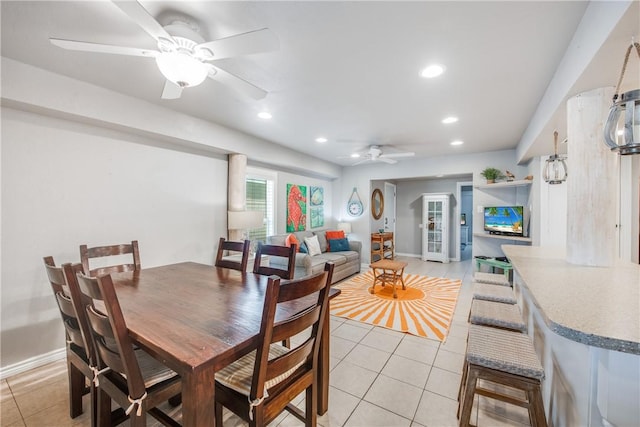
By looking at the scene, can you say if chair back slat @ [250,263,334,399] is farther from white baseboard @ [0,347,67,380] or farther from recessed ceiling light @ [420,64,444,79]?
white baseboard @ [0,347,67,380]

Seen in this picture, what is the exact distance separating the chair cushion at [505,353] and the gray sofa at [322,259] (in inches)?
111

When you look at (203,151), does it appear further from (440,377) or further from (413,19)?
(440,377)

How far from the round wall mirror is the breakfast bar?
16.3 feet

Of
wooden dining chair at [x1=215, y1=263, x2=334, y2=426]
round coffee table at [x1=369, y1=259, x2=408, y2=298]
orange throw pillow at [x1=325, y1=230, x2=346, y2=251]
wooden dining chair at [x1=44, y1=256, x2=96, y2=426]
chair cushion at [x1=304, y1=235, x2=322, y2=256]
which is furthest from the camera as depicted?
orange throw pillow at [x1=325, y1=230, x2=346, y2=251]

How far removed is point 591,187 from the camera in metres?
1.63

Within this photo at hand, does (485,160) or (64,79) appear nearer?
(64,79)

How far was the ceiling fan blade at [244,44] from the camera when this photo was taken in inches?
52.0

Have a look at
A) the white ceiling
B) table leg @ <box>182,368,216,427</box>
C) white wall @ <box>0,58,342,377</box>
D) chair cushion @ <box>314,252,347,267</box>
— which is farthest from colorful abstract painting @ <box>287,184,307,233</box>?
table leg @ <box>182,368,216,427</box>

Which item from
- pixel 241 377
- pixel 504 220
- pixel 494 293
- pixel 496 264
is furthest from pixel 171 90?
pixel 504 220

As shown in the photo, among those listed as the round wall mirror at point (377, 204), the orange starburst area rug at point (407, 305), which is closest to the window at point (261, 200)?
the orange starburst area rug at point (407, 305)

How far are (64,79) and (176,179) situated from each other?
1362 mm

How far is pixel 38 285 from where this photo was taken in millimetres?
2307

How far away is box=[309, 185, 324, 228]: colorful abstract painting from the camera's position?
597 centimetres

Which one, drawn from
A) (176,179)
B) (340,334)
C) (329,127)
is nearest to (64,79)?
(176,179)
